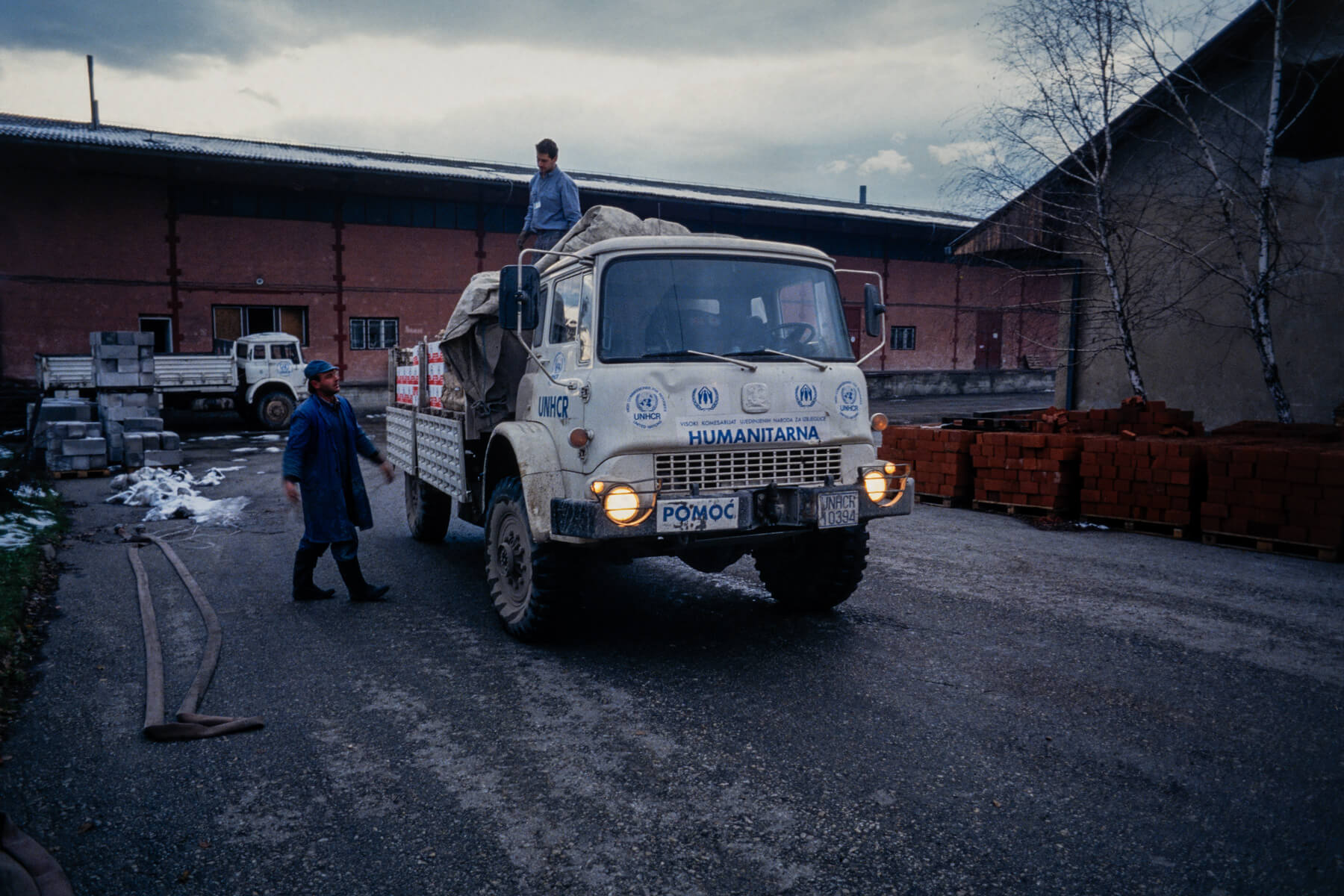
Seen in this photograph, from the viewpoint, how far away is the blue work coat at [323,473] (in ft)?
21.8

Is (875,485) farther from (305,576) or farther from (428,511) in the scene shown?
(428,511)

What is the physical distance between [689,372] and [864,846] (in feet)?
9.04

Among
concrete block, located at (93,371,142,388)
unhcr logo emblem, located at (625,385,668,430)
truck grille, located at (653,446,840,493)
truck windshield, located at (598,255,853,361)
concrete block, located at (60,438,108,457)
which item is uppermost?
truck windshield, located at (598,255,853,361)

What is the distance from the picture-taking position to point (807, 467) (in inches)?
213

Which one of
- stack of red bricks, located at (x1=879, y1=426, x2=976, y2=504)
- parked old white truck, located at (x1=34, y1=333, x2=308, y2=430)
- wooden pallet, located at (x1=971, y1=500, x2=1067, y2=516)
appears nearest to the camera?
wooden pallet, located at (x1=971, y1=500, x2=1067, y2=516)

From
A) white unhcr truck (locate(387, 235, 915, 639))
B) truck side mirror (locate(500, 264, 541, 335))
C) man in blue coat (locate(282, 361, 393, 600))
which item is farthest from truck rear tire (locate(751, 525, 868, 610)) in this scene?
man in blue coat (locate(282, 361, 393, 600))

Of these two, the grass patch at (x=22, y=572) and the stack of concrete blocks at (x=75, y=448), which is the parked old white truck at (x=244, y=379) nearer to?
the stack of concrete blocks at (x=75, y=448)

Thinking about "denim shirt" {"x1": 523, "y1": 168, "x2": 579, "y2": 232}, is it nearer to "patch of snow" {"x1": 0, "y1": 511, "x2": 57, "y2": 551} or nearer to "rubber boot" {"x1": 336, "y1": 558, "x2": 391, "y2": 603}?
"rubber boot" {"x1": 336, "y1": 558, "x2": 391, "y2": 603}

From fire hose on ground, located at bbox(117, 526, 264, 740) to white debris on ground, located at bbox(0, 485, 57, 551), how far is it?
1.98m

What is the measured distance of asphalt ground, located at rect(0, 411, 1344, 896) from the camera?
311 centimetres

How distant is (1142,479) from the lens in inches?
378

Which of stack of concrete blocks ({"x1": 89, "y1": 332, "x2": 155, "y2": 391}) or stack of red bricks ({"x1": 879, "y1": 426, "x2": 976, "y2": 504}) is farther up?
stack of concrete blocks ({"x1": 89, "y1": 332, "x2": 155, "y2": 391})

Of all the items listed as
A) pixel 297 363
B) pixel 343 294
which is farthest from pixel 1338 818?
pixel 343 294

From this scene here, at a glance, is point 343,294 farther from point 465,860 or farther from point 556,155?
point 465,860
